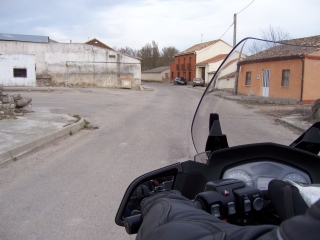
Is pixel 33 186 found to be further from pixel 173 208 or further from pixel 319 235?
pixel 319 235

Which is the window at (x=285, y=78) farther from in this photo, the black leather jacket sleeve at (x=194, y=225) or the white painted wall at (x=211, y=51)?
the white painted wall at (x=211, y=51)

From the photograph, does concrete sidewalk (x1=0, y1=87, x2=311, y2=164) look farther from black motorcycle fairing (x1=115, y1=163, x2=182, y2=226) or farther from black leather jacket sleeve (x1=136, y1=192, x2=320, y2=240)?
black leather jacket sleeve (x1=136, y1=192, x2=320, y2=240)

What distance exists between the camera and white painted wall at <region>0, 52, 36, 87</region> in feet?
109

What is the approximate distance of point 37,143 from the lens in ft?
26.2

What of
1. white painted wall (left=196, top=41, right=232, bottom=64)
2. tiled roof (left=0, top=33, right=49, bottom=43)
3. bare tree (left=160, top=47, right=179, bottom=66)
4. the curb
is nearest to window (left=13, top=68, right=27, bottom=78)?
tiled roof (left=0, top=33, right=49, bottom=43)

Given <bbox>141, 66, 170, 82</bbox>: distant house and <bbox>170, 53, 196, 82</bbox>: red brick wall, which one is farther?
<bbox>141, 66, 170, 82</bbox>: distant house

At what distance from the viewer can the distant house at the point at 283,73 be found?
7.77ft

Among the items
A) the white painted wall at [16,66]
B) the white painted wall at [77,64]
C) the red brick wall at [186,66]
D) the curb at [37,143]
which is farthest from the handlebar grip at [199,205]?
the red brick wall at [186,66]

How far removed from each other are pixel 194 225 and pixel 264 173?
94cm

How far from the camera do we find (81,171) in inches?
229

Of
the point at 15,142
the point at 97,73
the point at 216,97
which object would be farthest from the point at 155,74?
the point at 216,97

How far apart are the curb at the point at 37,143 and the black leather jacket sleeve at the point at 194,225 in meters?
5.91

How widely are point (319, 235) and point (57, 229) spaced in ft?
10.8

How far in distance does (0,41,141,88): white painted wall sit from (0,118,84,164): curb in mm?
27722
